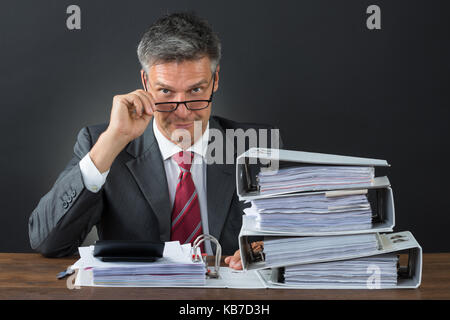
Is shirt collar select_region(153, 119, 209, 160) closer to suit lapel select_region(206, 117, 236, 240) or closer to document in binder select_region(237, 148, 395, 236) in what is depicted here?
suit lapel select_region(206, 117, 236, 240)

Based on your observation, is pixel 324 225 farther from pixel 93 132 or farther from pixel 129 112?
pixel 93 132

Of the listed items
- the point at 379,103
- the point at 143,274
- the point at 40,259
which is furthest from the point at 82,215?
the point at 379,103

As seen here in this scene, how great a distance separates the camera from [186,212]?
6.64 feet

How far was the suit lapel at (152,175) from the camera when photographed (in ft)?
6.48

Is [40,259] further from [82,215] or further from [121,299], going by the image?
[121,299]

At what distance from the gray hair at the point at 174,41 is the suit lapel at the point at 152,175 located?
0.98ft

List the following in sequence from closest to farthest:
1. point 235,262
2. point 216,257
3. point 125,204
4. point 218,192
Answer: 1. point 216,257
2. point 235,262
3. point 125,204
4. point 218,192

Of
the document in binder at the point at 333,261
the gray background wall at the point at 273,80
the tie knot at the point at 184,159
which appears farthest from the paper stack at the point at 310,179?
the gray background wall at the point at 273,80

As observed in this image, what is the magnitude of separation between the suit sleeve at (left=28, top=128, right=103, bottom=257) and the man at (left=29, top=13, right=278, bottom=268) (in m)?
0.03

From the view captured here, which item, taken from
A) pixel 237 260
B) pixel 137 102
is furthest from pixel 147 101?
pixel 237 260

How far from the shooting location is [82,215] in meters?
1.74

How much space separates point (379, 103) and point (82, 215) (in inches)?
79.9

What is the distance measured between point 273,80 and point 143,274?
2.08 meters

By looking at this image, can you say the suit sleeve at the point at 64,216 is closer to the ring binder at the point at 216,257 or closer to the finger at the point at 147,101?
the finger at the point at 147,101
